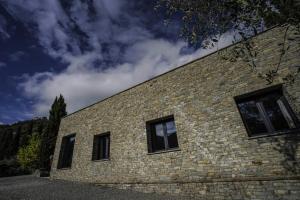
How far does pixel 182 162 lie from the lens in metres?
7.16

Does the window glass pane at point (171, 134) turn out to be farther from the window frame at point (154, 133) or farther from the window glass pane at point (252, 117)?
A: the window glass pane at point (252, 117)

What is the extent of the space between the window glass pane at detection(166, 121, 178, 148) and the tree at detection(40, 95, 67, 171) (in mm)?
14546

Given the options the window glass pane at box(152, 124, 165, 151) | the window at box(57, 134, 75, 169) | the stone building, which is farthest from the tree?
the window glass pane at box(152, 124, 165, 151)

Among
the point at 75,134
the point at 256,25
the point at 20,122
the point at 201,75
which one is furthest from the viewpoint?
the point at 20,122

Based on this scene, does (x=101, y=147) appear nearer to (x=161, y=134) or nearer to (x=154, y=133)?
(x=154, y=133)

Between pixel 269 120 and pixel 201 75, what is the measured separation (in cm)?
302

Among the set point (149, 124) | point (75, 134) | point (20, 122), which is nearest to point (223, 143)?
point (149, 124)

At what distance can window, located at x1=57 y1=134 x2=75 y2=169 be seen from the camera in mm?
12930

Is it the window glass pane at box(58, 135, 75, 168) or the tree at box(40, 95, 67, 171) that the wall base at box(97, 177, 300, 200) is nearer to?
the window glass pane at box(58, 135, 75, 168)

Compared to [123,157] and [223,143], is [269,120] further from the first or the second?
[123,157]

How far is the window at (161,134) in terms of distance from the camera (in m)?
8.07

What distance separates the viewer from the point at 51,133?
19.4 metres

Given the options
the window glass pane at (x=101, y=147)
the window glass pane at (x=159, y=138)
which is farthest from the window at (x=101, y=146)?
the window glass pane at (x=159, y=138)

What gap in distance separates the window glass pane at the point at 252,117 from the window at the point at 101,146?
719cm
